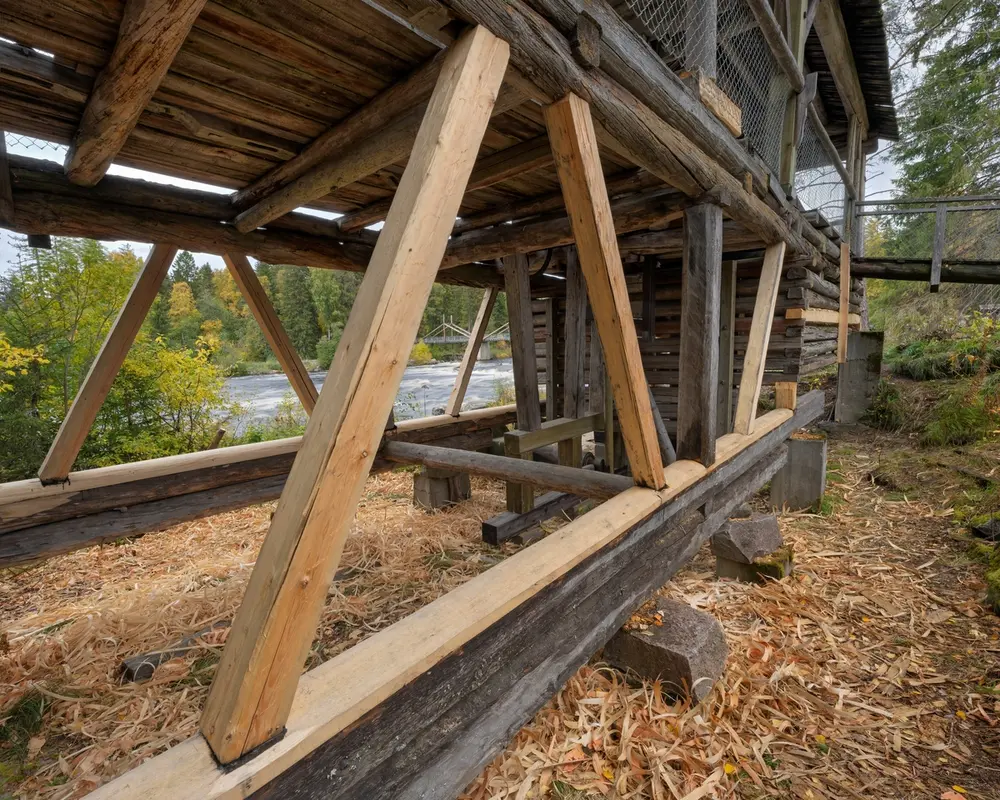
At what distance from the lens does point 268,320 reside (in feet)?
12.8

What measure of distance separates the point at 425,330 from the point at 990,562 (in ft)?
140

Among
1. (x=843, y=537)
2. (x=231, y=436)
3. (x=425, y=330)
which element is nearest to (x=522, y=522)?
(x=843, y=537)

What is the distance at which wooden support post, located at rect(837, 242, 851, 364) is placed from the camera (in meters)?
7.25

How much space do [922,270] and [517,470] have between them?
736 centimetres

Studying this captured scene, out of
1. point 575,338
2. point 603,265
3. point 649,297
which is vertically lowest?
point 575,338

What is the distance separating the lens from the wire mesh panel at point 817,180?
19.3ft

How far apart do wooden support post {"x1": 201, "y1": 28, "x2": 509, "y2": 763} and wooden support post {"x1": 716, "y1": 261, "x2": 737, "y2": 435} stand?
512cm

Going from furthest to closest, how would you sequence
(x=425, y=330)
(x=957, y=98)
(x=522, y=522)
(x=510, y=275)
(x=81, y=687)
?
(x=425, y=330)
(x=957, y=98)
(x=510, y=275)
(x=522, y=522)
(x=81, y=687)

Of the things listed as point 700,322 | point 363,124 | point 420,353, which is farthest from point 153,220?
point 420,353

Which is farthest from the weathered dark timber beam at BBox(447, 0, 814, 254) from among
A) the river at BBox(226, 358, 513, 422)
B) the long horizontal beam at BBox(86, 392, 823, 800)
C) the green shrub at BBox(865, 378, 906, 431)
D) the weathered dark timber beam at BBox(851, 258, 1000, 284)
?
the river at BBox(226, 358, 513, 422)

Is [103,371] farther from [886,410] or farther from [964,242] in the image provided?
[964,242]

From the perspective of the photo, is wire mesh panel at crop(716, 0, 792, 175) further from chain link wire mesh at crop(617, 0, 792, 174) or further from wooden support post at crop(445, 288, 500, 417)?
wooden support post at crop(445, 288, 500, 417)

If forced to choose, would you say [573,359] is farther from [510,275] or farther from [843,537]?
[843,537]

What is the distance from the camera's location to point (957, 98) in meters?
12.3
